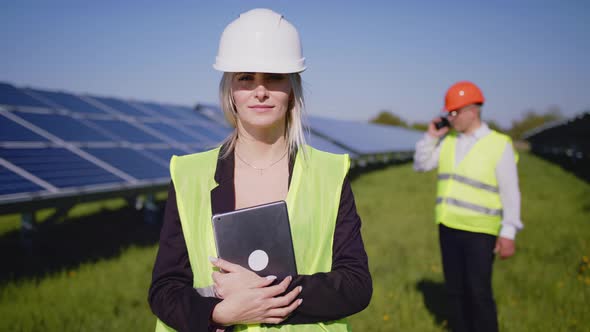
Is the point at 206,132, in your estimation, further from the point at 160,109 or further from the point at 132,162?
the point at 132,162

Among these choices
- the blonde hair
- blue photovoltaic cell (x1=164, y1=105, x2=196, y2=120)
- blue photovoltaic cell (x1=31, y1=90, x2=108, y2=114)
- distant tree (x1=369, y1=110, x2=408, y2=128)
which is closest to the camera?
the blonde hair

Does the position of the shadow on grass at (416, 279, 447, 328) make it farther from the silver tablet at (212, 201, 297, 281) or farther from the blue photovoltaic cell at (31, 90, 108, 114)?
the blue photovoltaic cell at (31, 90, 108, 114)

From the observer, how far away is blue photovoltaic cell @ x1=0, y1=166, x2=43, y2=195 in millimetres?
4758

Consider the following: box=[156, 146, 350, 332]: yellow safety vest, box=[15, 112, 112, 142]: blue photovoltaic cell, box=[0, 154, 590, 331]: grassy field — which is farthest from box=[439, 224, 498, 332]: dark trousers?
box=[15, 112, 112, 142]: blue photovoltaic cell

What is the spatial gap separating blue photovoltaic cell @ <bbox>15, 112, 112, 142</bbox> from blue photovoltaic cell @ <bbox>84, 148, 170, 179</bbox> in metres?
0.45

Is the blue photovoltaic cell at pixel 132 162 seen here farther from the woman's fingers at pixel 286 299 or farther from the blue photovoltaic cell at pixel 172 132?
the woman's fingers at pixel 286 299

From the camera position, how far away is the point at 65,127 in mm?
7520

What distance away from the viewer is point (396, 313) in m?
4.65

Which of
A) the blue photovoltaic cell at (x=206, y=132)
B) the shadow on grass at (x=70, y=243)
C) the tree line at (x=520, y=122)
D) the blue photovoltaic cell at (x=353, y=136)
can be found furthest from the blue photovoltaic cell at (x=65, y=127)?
the tree line at (x=520, y=122)

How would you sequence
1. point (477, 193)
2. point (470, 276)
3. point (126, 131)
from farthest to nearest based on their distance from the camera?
1. point (126, 131)
2. point (477, 193)
3. point (470, 276)

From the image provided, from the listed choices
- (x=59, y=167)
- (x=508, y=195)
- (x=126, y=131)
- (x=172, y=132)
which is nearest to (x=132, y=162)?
(x=59, y=167)

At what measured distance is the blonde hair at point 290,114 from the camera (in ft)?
5.51

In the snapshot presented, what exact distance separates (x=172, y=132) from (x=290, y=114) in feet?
30.0

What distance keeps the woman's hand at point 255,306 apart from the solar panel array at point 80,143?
164 inches
